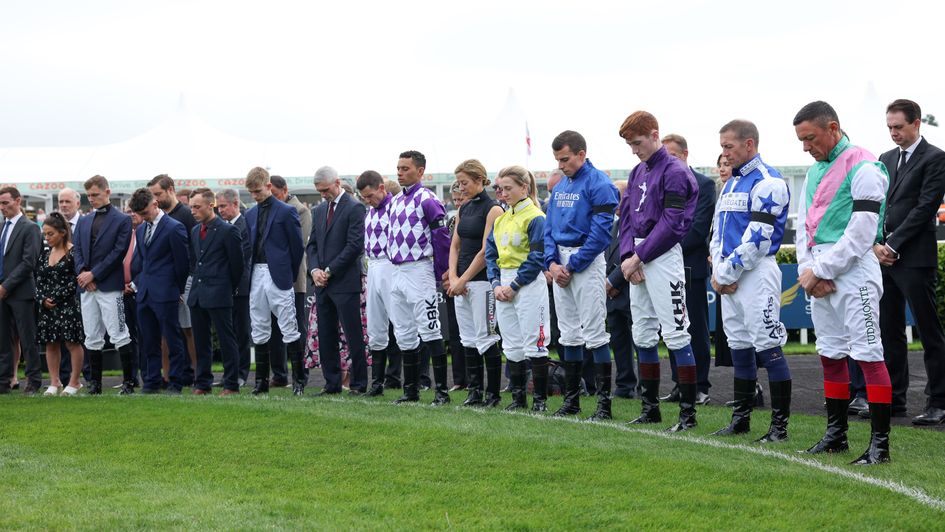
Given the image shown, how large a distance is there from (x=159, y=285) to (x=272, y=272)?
1.23m

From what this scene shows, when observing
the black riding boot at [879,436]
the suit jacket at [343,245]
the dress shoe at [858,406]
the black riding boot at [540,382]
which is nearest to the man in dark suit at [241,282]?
the suit jacket at [343,245]

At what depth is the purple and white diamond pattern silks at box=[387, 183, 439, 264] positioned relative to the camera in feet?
29.9

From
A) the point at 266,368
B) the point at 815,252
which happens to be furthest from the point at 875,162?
the point at 266,368

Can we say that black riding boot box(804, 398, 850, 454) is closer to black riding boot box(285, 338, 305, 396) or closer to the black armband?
the black armband

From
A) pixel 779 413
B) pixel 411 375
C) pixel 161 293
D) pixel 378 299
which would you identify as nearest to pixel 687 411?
pixel 779 413

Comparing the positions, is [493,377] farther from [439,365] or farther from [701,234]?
[701,234]

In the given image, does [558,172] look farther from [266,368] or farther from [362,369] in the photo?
[266,368]

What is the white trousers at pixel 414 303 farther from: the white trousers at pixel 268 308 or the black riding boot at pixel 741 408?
the black riding boot at pixel 741 408

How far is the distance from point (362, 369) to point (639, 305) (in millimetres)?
3346

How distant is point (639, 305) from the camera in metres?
7.40

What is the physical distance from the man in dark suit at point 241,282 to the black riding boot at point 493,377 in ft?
9.43

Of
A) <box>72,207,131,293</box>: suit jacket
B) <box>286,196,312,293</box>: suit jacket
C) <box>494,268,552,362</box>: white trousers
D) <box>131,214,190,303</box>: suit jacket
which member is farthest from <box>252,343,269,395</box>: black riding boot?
<box>494,268,552,362</box>: white trousers

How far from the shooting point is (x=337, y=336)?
9.96m

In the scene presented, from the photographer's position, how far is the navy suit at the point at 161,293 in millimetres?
10375
